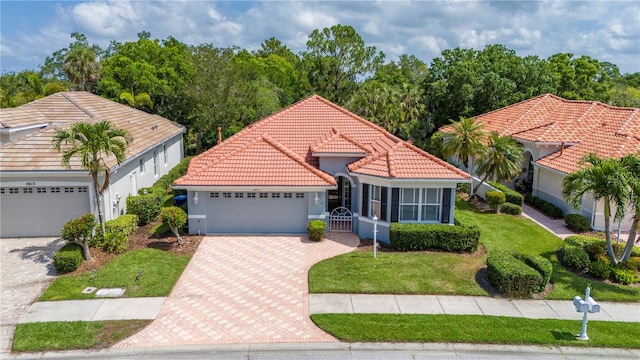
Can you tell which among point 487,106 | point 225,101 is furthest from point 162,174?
point 487,106

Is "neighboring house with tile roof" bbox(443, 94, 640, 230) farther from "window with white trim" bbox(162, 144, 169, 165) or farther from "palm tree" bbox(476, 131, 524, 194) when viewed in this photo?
"window with white trim" bbox(162, 144, 169, 165)

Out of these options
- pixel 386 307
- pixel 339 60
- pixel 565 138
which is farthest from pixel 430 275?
pixel 339 60

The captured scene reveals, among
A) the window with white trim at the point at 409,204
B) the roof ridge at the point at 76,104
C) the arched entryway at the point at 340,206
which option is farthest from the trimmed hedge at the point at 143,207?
the window with white trim at the point at 409,204

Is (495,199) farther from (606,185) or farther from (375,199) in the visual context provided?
(606,185)

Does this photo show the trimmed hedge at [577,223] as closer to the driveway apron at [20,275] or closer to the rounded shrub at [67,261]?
the rounded shrub at [67,261]

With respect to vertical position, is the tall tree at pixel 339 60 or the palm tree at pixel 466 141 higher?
the tall tree at pixel 339 60

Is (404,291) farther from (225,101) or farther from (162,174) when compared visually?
(225,101)
